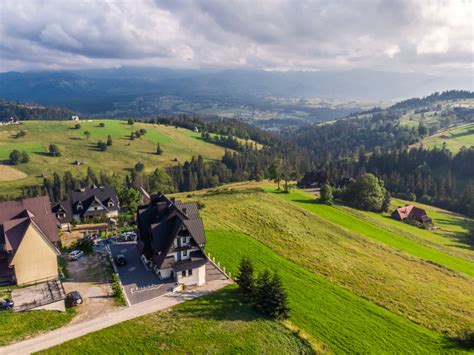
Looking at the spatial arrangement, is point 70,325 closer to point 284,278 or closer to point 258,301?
point 258,301

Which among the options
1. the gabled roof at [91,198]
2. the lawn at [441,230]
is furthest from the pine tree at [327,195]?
the gabled roof at [91,198]

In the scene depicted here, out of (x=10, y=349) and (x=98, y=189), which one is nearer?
(x=10, y=349)

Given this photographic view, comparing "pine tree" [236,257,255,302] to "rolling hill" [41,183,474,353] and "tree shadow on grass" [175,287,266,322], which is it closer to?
"tree shadow on grass" [175,287,266,322]

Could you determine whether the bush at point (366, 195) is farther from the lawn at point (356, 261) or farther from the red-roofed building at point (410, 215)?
the lawn at point (356, 261)

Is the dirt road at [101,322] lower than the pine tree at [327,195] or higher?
lower

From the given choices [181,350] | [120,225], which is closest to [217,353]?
[181,350]

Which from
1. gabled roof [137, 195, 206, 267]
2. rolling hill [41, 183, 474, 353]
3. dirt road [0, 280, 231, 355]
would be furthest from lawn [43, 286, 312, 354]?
gabled roof [137, 195, 206, 267]

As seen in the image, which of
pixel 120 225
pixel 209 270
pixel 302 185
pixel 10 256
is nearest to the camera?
pixel 10 256

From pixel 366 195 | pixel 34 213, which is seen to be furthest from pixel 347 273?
pixel 366 195
